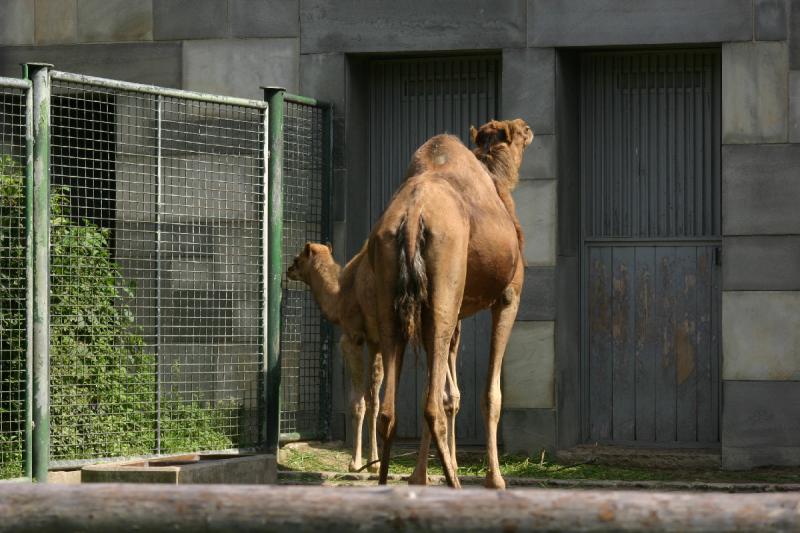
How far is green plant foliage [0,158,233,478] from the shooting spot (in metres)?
10.2

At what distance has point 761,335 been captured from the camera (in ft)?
38.9

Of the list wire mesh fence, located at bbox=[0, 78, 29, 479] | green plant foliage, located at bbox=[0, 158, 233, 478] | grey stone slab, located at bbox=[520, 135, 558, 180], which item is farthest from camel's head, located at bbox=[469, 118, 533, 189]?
wire mesh fence, located at bbox=[0, 78, 29, 479]

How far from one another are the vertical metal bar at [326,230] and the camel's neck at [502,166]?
262 centimetres

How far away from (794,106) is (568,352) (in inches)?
106

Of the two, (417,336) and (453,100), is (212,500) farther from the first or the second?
Result: (453,100)

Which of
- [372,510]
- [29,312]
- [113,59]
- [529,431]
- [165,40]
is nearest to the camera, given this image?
[372,510]

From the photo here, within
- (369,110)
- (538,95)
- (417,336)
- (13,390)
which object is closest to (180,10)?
(369,110)

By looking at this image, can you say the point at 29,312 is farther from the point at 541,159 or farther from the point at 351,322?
the point at 541,159

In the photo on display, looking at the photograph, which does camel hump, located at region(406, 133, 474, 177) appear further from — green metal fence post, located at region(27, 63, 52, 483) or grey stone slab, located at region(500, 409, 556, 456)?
grey stone slab, located at region(500, 409, 556, 456)

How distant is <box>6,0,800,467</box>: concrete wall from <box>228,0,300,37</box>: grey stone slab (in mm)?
12

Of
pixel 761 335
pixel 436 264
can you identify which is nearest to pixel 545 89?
pixel 761 335

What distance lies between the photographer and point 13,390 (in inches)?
402

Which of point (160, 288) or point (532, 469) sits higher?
point (160, 288)

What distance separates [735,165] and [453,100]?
8.44ft
